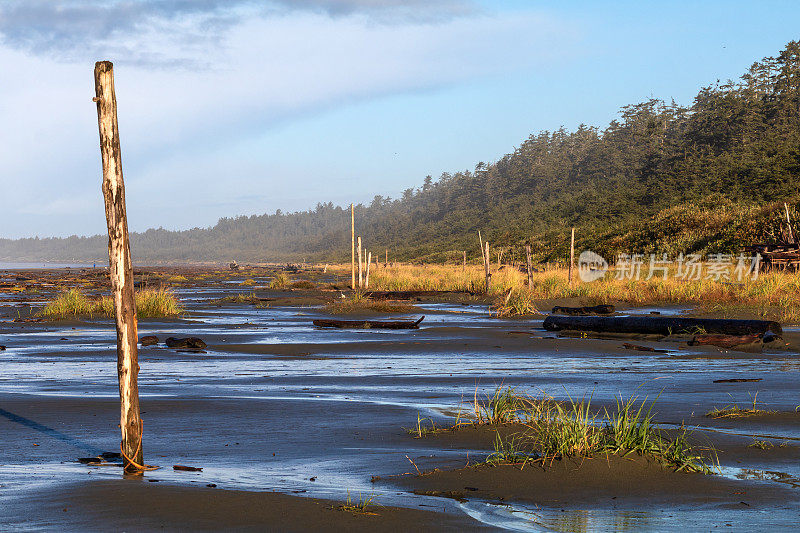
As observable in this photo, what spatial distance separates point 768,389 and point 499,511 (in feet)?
22.9

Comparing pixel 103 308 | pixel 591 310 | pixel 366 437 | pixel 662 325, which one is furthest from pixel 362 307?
pixel 366 437

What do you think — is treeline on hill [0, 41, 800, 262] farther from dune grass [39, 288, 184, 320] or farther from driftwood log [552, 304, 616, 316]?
dune grass [39, 288, 184, 320]

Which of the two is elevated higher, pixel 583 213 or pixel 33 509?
pixel 583 213

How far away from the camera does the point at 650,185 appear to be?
8919 cm

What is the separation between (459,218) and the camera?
473 ft

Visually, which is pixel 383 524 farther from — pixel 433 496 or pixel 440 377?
pixel 440 377

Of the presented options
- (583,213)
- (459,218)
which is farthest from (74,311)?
(459,218)

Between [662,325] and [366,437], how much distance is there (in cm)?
1269

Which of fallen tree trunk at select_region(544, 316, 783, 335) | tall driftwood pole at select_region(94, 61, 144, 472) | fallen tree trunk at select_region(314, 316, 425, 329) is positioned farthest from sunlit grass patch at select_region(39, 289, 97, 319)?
tall driftwood pole at select_region(94, 61, 144, 472)

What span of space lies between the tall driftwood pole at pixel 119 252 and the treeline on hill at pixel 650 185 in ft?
132

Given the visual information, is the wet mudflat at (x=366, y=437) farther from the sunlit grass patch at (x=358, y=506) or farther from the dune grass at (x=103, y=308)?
the dune grass at (x=103, y=308)

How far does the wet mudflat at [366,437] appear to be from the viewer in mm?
5453

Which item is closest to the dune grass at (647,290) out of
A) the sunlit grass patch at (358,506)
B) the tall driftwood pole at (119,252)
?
the sunlit grass patch at (358,506)

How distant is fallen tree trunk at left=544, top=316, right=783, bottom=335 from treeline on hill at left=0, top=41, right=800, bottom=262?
80.7 ft
